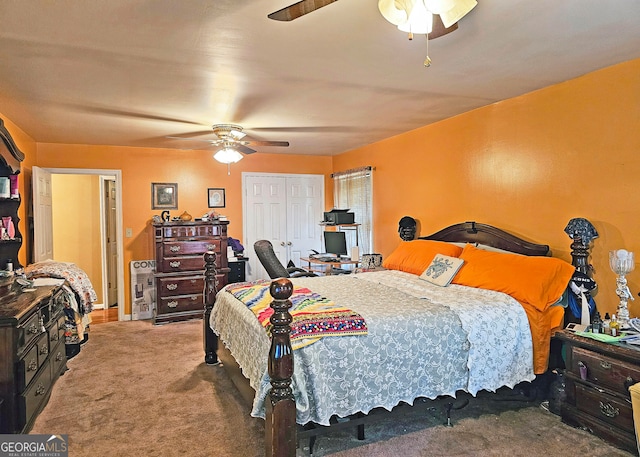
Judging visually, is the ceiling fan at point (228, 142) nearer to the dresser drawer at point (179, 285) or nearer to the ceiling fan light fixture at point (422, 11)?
the dresser drawer at point (179, 285)

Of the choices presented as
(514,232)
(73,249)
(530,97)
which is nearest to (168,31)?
(530,97)

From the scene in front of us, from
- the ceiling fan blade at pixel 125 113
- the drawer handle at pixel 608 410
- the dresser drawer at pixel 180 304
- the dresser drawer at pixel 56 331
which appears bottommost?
the drawer handle at pixel 608 410

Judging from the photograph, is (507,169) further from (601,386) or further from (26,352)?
(26,352)

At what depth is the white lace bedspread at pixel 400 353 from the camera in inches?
89.8

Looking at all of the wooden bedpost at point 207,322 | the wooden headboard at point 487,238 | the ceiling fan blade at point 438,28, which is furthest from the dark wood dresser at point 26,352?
the wooden headboard at point 487,238

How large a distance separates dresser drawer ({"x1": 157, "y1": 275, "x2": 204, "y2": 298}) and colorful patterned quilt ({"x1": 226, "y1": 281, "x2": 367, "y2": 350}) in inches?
109

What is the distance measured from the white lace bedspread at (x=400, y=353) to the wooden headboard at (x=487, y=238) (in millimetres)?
638

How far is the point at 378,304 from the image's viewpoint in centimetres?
285

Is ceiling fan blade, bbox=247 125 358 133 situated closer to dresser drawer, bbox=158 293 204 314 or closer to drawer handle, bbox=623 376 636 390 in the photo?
dresser drawer, bbox=158 293 204 314

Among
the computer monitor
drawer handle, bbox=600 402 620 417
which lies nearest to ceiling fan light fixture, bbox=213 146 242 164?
the computer monitor

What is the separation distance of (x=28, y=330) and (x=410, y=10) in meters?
2.93

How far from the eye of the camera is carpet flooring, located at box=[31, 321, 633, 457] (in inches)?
96.3

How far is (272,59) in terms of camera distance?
262cm

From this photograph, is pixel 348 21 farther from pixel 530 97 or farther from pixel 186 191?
pixel 186 191
